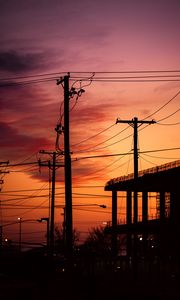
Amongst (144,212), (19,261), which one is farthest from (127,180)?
(19,261)

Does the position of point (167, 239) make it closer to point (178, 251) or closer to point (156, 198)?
point (178, 251)

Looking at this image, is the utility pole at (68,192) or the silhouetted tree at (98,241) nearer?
the utility pole at (68,192)

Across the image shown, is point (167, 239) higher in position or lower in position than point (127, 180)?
lower

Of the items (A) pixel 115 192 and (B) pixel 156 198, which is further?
(B) pixel 156 198

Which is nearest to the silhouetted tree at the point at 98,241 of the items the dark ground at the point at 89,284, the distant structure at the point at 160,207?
the distant structure at the point at 160,207

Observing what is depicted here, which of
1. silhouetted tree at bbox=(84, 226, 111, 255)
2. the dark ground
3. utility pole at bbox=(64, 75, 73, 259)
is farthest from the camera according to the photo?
silhouetted tree at bbox=(84, 226, 111, 255)

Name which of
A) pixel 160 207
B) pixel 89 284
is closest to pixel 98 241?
pixel 160 207

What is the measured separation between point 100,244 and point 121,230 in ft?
288

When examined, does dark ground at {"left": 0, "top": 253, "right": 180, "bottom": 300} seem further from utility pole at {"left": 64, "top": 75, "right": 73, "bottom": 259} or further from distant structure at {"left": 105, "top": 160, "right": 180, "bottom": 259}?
distant structure at {"left": 105, "top": 160, "right": 180, "bottom": 259}

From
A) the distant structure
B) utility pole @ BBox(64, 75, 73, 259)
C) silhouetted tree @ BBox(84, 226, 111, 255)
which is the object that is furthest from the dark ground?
silhouetted tree @ BBox(84, 226, 111, 255)

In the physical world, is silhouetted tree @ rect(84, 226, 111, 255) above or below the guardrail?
below

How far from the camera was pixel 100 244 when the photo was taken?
Result: 168000mm

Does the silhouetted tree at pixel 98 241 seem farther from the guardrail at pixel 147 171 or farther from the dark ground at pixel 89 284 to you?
the dark ground at pixel 89 284

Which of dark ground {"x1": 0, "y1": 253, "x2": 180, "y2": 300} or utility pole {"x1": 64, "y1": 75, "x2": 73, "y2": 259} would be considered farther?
dark ground {"x1": 0, "y1": 253, "x2": 180, "y2": 300}
